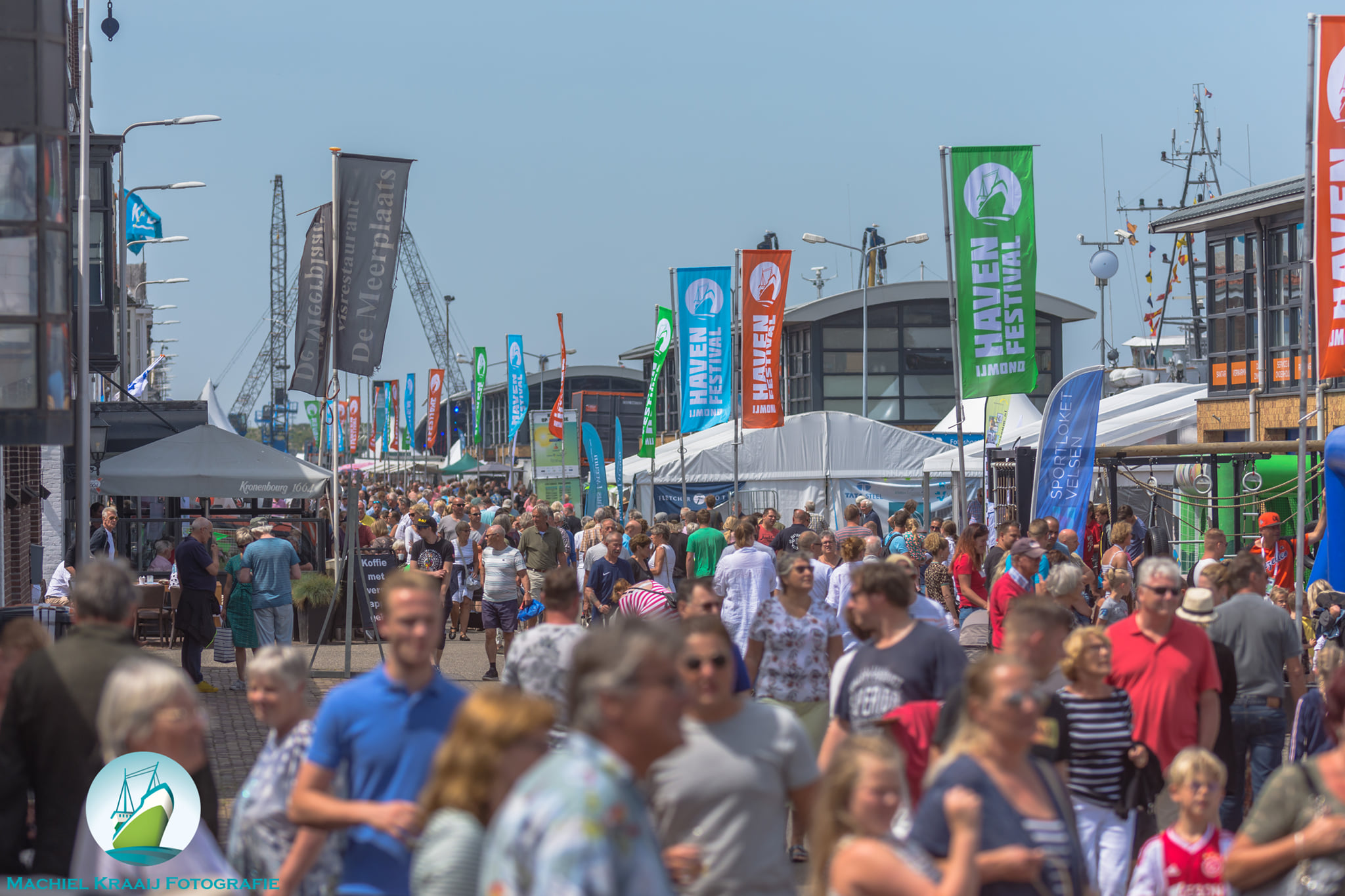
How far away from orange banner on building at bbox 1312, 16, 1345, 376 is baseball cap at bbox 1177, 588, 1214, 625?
3763 millimetres

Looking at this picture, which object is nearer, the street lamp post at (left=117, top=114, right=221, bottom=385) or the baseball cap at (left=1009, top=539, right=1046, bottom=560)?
the baseball cap at (left=1009, top=539, right=1046, bottom=560)

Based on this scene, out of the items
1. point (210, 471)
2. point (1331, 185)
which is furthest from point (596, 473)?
point (1331, 185)

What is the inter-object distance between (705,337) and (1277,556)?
36.4 ft

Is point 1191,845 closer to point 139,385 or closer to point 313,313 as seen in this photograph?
point 313,313

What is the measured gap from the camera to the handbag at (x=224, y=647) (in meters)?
15.1

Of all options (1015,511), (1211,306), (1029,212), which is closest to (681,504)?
(1211,306)

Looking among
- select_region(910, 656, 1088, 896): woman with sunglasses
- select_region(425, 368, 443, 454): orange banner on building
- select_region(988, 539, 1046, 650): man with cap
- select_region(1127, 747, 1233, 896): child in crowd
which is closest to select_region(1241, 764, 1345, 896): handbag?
select_region(910, 656, 1088, 896): woman with sunglasses

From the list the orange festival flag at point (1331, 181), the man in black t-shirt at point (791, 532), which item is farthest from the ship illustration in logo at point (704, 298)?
the orange festival flag at point (1331, 181)

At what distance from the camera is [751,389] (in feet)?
72.4

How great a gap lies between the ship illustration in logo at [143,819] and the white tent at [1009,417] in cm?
2169

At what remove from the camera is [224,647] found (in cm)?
1531

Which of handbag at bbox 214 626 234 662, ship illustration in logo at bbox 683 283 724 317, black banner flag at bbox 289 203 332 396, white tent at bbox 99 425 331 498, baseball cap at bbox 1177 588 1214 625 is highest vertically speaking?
ship illustration in logo at bbox 683 283 724 317

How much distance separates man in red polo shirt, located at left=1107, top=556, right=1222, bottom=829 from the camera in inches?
245

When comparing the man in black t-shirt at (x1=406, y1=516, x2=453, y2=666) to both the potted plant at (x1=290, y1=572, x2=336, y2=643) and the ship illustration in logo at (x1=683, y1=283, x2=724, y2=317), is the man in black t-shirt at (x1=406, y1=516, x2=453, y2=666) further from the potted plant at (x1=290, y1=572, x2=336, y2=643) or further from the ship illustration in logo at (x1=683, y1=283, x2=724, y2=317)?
the ship illustration in logo at (x1=683, y1=283, x2=724, y2=317)
